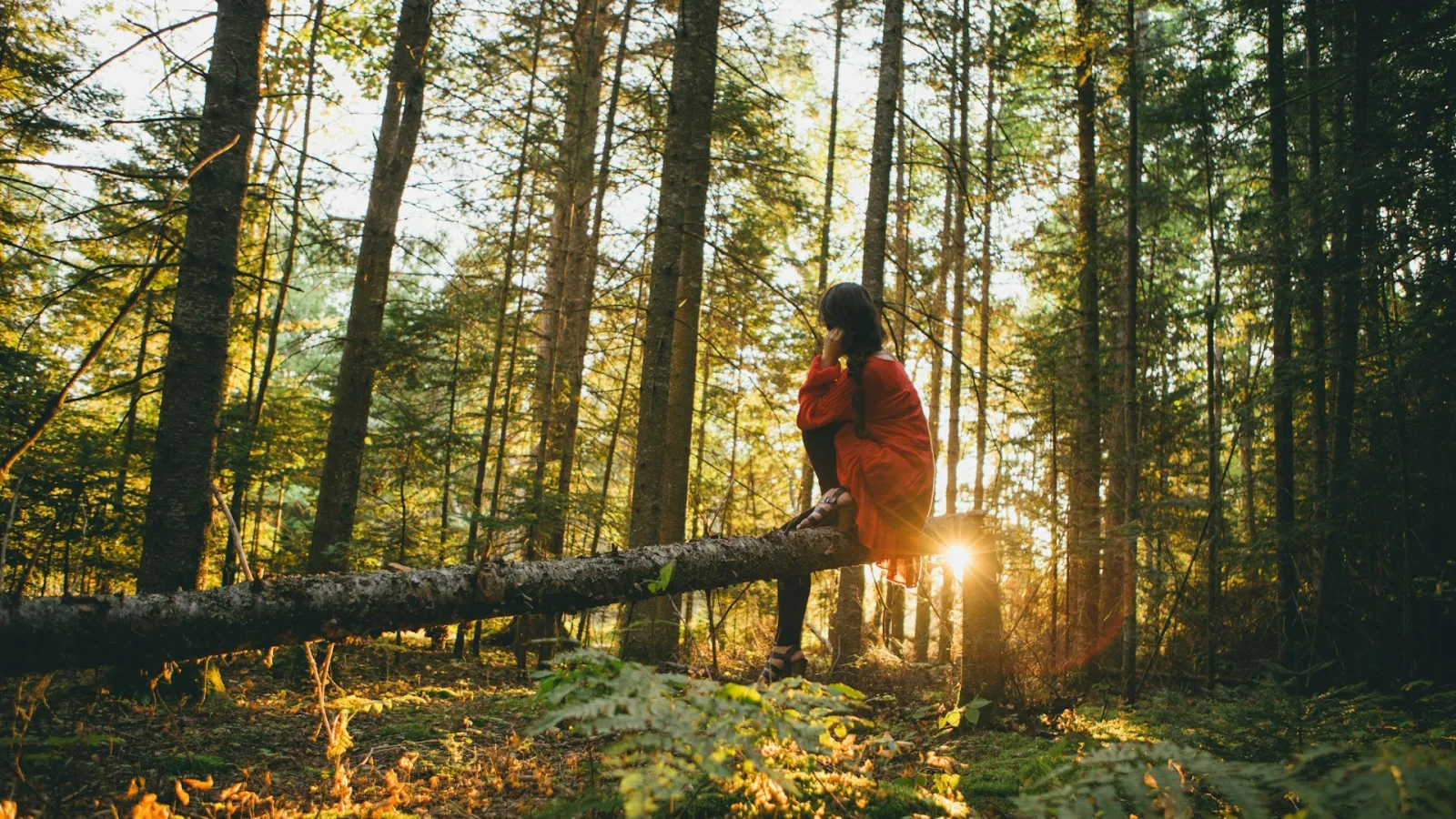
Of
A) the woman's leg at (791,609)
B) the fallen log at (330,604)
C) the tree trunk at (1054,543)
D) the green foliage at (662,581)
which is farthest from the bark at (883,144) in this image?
the green foliage at (662,581)

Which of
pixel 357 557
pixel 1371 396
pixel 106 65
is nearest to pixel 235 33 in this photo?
pixel 106 65

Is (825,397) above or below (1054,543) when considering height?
above

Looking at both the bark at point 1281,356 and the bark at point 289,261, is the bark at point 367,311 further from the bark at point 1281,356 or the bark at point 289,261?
the bark at point 1281,356

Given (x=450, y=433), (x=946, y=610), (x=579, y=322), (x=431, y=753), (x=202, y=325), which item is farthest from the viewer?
(x=579, y=322)

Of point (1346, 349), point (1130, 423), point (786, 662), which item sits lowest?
point (786, 662)

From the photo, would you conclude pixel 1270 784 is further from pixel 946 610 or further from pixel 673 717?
pixel 946 610

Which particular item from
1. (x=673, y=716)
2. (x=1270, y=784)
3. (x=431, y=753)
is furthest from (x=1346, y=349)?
(x=431, y=753)

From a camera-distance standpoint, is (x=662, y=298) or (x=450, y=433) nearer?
(x=662, y=298)

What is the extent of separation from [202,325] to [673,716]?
16.0 feet

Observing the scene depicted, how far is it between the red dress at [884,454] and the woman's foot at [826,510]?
2.9 inches

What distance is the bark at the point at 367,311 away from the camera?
7543 millimetres

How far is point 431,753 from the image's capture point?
165 inches

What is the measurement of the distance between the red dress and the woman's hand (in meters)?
0.06

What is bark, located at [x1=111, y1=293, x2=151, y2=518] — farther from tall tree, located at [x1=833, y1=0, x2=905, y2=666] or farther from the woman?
tall tree, located at [x1=833, y1=0, x2=905, y2=666]
